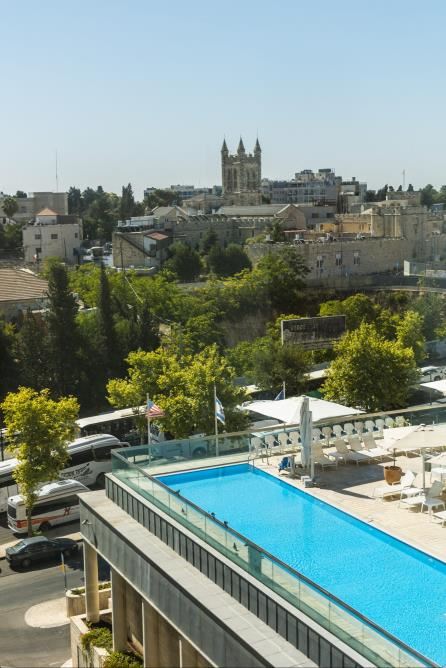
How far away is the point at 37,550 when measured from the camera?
2366cm

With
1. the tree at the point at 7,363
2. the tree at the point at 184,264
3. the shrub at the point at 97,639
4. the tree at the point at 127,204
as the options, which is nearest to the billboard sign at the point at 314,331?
the tree at the point at 7,363

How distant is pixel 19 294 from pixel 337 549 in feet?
133

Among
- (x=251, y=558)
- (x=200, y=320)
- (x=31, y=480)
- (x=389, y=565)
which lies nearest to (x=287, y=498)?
(x=389, y=565)

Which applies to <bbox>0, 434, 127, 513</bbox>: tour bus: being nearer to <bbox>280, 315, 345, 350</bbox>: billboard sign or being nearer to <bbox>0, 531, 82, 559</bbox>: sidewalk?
<bbox>0, 531, 82, 559</bbox>: sidewalk

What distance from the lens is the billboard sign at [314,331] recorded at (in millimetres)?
45812

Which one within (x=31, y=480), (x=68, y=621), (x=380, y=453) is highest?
(x=380, y=453)

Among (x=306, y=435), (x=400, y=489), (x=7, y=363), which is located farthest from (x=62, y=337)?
(x=400, y=489)

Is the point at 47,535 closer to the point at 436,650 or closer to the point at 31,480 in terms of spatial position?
the point at 31,480

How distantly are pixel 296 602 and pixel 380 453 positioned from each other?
8.70 meters

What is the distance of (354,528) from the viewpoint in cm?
1627

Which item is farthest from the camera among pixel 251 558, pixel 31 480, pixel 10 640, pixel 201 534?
pixel 31 480

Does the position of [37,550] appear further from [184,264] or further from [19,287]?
[184,264]

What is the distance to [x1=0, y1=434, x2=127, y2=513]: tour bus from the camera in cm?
2772

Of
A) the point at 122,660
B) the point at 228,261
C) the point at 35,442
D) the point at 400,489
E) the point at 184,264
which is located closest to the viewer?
the point at 122,660
